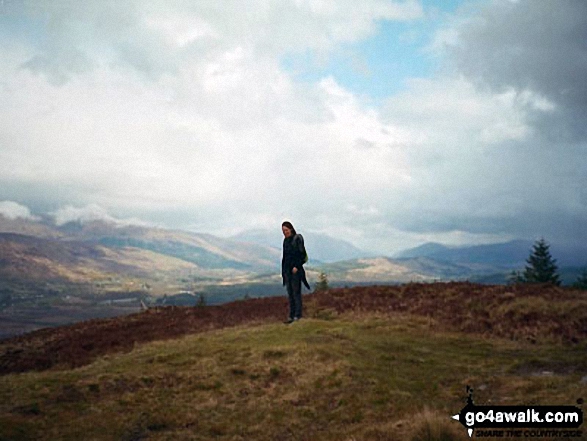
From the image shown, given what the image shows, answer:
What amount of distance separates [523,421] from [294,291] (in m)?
13.6

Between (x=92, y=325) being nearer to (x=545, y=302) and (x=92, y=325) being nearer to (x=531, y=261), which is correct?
(x=545, y=302)

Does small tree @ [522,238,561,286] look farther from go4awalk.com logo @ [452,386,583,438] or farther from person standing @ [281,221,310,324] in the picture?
go4awalk.com logo @ [452,386,583,438]

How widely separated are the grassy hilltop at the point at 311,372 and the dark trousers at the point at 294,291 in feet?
4.08

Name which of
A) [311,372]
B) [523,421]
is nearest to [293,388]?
[311,372]

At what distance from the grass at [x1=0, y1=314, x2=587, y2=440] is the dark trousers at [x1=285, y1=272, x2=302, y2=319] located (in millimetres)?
2225

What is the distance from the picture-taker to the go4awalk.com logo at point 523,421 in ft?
24.3

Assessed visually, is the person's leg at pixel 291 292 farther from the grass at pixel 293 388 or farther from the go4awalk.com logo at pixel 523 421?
the go4awalk.com logo at pixel 523 421

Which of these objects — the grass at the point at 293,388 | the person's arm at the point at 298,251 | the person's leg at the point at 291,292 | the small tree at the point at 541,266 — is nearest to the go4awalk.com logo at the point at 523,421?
the grass at the point at 293,388

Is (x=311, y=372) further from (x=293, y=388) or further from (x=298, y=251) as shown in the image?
(x=298, y=251)

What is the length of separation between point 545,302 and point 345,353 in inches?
458

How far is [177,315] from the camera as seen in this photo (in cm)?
2864

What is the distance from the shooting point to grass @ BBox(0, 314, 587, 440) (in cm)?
1007

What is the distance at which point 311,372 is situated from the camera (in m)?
13.9

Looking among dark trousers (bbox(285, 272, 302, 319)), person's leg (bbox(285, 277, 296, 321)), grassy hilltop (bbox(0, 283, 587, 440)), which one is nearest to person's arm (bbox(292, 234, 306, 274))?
dark trousers (bbox(285, 272, 302, 319))
